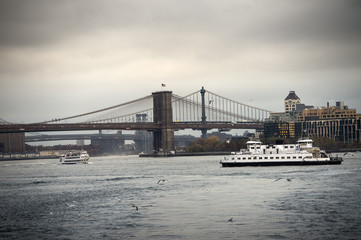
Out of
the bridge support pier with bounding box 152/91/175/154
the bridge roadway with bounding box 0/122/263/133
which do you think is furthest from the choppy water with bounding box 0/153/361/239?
the bridge support pier with bounding box 152/91/175/154

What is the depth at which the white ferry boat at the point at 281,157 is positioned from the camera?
88938 millimetres

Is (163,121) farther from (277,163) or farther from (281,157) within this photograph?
(277,163)

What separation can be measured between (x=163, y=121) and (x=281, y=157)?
9740 centimetres

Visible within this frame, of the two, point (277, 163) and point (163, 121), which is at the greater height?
point (163, 121)

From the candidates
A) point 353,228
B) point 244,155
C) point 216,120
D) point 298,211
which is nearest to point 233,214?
point 298,211

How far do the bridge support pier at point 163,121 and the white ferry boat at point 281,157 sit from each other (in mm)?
88706

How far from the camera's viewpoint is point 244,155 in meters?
92.1

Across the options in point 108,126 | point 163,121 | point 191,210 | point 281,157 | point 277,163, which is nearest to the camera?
point 191,210

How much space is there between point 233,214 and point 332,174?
Answer: 33496 millimetres

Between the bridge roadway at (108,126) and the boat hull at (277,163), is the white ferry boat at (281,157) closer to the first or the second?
the boat hull at (277,163)

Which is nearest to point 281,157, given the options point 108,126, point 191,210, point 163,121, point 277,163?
point 277,163

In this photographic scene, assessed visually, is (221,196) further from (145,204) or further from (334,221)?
(334,221)

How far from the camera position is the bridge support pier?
183000 millimetres

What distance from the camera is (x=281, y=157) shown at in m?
90.4
